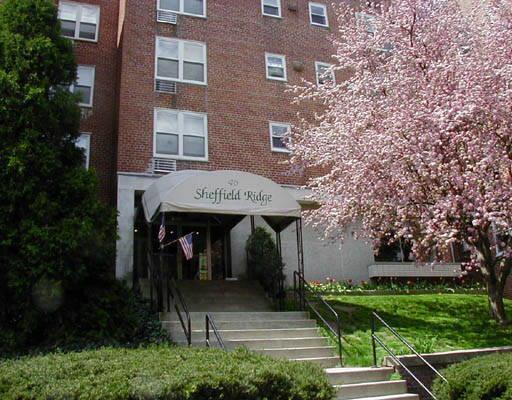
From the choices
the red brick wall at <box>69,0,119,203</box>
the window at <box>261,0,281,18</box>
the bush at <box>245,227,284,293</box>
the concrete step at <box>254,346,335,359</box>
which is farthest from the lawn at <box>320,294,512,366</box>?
the window at <box>261,0,281,18</box>

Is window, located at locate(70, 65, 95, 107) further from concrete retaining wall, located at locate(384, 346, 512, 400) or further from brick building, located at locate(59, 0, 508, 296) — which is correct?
concrete retaining wall, located at locate(384, 346, 512, 400)

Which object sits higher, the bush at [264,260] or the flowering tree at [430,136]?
the flowering tree at [430,136]

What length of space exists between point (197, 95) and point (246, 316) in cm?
738

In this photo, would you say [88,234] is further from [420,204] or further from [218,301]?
[420,204]

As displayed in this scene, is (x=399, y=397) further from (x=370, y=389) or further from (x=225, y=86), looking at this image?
(x=225, y=86)

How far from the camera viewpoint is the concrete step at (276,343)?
1043cm

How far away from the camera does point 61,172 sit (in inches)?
436

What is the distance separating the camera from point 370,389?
8844 millimetres

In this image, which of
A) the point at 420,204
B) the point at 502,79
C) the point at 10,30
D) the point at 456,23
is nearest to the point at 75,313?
the point at 10,30

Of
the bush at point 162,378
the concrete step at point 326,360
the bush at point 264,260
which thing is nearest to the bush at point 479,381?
the bush at point 162,378

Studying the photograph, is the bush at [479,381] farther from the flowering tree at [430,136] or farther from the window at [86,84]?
the window at [86,84]

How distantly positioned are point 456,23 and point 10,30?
33.4 feet

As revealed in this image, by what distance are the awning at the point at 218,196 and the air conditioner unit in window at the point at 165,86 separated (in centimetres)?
376

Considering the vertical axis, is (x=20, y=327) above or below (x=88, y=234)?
below
